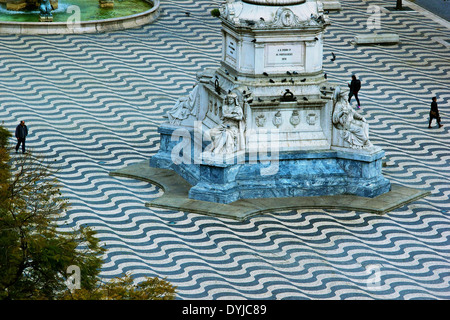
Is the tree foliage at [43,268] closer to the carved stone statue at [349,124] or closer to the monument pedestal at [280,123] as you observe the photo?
the monument pedestal at [280,123]

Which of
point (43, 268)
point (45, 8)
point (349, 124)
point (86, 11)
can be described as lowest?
point (86, 11)

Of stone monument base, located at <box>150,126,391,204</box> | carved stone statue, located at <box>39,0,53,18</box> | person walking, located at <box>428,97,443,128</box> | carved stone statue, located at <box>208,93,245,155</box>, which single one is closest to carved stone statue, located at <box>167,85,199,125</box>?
stone monument base, located at <box>150,126,391,204</box>

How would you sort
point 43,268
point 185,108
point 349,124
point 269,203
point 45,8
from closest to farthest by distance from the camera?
point 43,268 → point 269,203 → point 349,124 → point 185,108 → point 45,8

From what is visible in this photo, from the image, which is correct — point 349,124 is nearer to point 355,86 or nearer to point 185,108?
point 185,108

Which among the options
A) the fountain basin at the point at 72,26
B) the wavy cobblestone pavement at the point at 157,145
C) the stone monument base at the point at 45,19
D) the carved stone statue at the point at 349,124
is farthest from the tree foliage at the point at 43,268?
the stone monument base at the point at 45,19

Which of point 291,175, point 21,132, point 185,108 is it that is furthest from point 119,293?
point 21,132

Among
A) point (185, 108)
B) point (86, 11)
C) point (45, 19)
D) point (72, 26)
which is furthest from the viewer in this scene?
point (86, 11)

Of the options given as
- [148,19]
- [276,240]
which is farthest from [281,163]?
[148,19]
